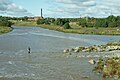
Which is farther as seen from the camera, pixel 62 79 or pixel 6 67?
pixel 6 67

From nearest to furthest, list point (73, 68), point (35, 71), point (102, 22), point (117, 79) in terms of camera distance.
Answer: point (117, 79), point (35, 71), point (73, 68), point (102, 22)

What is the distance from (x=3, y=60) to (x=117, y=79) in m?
20.8

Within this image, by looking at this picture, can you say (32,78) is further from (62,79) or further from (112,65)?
(112,65)

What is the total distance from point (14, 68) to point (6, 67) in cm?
143

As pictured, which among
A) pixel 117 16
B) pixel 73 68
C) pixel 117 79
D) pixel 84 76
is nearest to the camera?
pixel 117 79

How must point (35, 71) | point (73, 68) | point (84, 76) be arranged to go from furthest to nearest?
point (73, 68) → point (35, 71) → point (84, 76)

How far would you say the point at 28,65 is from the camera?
3822 centimetres

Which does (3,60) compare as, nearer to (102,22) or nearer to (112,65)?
(112,65)

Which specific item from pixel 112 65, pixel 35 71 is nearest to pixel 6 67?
pixel 35 71

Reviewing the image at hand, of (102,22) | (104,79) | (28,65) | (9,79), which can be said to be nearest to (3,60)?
(28,65)

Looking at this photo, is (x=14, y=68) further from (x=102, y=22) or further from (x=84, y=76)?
(x=102, y=22)

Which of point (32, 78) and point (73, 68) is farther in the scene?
point (73, 68)

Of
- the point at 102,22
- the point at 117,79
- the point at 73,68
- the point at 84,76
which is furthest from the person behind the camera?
the point at 102,22

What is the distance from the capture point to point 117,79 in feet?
92.4
